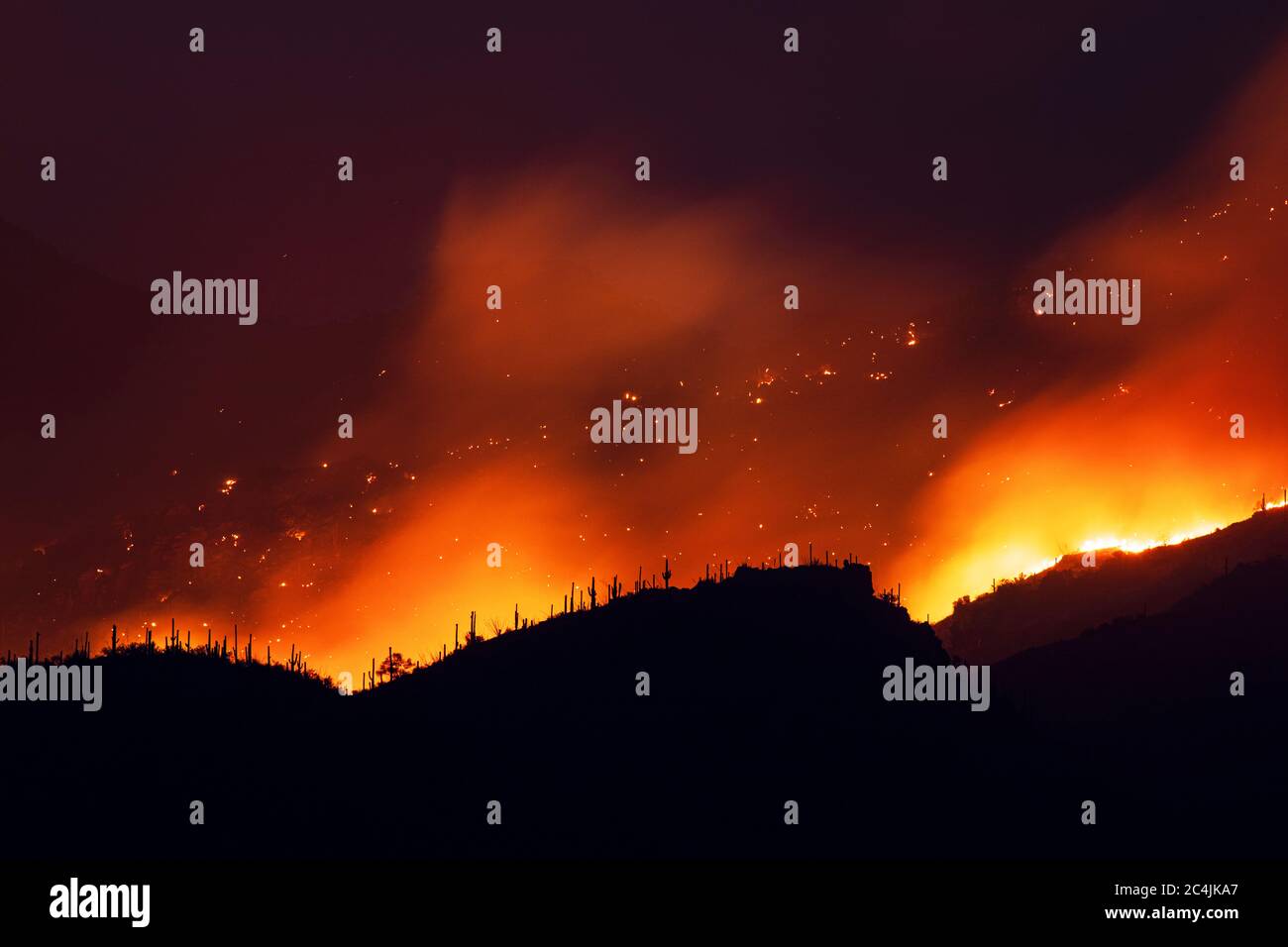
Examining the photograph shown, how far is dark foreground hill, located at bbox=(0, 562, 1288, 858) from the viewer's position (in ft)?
97.1

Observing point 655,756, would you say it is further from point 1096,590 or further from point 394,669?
point 1096,590

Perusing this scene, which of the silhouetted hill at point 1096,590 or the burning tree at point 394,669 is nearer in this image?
the burning tree at point 394,669

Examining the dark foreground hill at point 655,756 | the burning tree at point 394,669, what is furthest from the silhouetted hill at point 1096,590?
the burning tree at point 394,669

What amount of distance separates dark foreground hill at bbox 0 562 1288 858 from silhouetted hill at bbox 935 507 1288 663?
51.1ft

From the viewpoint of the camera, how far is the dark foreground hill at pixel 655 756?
1165 inches

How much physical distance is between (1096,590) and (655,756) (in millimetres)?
37051

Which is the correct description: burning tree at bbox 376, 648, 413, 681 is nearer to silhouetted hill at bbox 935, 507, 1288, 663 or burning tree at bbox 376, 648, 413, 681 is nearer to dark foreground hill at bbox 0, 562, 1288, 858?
dark foreground hill at bbox 0, 562, 1288, 858

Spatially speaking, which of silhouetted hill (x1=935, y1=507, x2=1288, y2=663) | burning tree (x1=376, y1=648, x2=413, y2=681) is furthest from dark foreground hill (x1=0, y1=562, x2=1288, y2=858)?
silhouetted hill (x1=935, y1=507, x2=1288, y2=663)

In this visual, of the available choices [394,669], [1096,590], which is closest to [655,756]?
[394,669]

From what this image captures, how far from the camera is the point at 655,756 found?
109ft

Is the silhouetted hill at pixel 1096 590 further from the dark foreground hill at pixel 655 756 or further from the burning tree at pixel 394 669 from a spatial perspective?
the burning tree at pixel 394 669

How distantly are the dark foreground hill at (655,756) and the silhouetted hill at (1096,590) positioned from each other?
15.6 meters

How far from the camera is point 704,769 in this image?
33000mm
